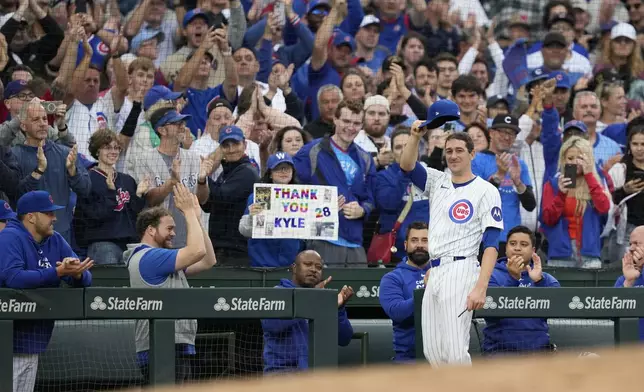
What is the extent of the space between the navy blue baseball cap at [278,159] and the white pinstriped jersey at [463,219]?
6.39ft

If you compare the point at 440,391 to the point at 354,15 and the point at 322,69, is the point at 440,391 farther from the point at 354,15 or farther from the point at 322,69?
the point at 354,15

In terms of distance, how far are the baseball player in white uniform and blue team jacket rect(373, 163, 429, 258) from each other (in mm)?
1893

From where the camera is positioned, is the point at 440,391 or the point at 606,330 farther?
the point at 606,330

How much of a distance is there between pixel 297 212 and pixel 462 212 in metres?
1.99

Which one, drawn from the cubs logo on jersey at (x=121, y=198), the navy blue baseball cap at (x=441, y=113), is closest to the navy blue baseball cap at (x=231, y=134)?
the cubs logo on jersey at (x=121, y=198)

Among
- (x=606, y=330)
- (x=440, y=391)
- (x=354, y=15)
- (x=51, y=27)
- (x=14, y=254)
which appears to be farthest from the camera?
(x=354, y=15)

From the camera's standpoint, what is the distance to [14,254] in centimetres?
763

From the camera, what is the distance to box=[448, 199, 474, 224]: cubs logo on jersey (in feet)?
25.6

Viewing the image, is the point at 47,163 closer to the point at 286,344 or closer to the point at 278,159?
the point at 278,159

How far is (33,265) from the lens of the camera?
778 cm

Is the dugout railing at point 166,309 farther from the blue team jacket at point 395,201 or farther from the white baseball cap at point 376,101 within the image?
the white baseball cap at point 376,101

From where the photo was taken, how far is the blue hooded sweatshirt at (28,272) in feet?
24.8

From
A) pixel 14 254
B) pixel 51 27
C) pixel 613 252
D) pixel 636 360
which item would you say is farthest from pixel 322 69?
pixel 636 360

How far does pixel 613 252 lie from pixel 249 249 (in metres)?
2.96
